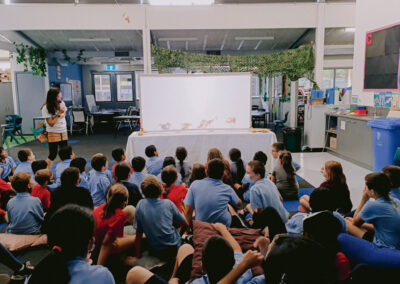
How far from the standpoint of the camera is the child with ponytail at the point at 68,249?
1300 millimetres

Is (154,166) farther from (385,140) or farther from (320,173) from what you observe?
(385,140)

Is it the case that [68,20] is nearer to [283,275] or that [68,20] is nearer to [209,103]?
[209,103]

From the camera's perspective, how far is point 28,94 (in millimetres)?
11102

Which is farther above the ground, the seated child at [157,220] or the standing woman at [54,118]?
the standing woman at [54,118]

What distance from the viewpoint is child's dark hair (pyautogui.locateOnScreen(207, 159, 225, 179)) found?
2.69 m

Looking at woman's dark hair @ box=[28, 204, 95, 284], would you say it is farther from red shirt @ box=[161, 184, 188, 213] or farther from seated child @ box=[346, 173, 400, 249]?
seated child @ box=[346, 173, 400, 249]

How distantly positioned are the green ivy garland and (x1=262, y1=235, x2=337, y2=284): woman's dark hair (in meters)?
7.07

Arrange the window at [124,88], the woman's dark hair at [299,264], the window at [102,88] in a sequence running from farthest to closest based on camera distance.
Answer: the window at [124,88], the window at [102,88], the woman's dark hair at [299,264]

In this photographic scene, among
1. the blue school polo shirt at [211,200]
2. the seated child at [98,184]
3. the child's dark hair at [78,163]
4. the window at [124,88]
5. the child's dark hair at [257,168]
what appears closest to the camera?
the blue school polo shirt at [211,200]

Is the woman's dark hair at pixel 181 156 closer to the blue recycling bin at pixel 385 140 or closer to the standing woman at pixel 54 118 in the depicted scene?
the standing woman at pixel 54 118

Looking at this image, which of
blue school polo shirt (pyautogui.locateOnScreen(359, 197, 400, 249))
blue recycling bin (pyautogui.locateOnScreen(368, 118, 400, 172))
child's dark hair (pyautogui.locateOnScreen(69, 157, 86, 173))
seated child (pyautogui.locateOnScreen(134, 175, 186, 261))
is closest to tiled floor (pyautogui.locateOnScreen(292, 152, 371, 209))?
blue recycling bin (pyautogui.locateOnScreen(368, 118, 400, 172))

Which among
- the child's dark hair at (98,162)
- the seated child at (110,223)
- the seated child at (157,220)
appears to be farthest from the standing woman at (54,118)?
the seated child at (157,220)

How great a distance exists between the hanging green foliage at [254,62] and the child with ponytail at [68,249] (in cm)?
682

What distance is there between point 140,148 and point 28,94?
7.90 meters
